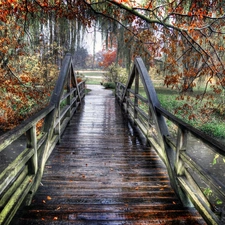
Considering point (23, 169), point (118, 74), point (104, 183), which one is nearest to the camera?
point (23, 169)

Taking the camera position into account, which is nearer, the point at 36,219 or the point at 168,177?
the point at 36,219

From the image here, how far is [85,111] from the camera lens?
7531 millimetres

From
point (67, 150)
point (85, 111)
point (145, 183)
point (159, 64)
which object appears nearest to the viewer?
point (145, 183)

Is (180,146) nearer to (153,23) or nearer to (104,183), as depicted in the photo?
(104,183)

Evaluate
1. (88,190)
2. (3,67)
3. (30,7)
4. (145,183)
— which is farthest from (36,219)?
(3,67)

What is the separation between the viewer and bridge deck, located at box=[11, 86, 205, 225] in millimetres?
2035

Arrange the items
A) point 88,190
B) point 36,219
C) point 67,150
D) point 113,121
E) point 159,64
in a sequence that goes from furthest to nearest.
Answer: point 159,64, point 113,121, point 67,150, point 88,190, point 36,219

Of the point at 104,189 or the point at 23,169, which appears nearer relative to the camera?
the point at 23,169

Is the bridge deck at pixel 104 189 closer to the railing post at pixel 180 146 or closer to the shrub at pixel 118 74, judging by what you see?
the railing post at pixel 180 146

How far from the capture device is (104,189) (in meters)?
2.59

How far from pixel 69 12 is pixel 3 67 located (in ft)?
9.30

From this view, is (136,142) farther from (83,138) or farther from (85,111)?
(85,111)

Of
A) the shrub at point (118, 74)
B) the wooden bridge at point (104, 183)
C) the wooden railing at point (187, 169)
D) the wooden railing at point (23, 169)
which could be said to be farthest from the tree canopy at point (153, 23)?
the shrub at point (118, 74)

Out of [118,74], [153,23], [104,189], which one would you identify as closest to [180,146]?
[104,189]
